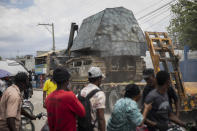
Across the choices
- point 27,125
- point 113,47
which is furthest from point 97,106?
point 113,47

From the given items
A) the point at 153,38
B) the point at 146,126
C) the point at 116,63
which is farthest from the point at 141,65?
the point at 146,126

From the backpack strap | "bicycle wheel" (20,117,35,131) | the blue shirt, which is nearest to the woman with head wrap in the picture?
the blue shirt

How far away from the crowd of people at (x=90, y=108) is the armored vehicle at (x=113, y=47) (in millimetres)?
8032

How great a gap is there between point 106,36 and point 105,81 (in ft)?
7.51

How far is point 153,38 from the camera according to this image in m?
7.86

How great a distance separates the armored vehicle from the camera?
12.1 m

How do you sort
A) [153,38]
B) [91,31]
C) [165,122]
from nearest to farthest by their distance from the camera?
[165,122] < [153,38] < [91,31]

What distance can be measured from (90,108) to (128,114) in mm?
519

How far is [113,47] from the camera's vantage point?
12023mm

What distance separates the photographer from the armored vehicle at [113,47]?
12102mm

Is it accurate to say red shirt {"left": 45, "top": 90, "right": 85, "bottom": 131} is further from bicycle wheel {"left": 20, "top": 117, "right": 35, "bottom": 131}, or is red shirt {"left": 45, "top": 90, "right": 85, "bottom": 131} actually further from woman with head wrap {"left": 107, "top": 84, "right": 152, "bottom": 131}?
bicycle wheel {"left": 20, "top": 117, "right": 35, "bottom": 131}

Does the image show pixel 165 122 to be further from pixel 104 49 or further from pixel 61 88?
pixel 104 49

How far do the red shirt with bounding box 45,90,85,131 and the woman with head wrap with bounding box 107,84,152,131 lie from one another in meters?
0.51

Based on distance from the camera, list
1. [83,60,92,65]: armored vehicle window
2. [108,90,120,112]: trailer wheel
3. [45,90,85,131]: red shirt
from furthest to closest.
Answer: [83,60,92,65]: armored vehicle window < [108,90,120,112]: trailer wheel < [45,90,85,131]: red shirt
